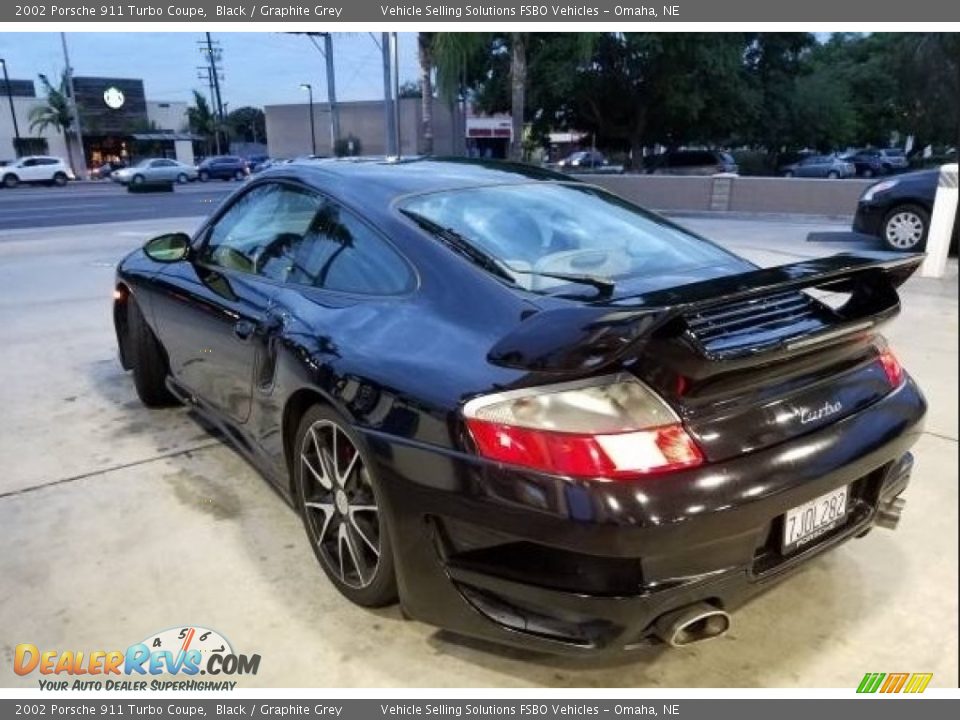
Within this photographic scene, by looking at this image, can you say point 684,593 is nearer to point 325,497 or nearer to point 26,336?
point 325,497

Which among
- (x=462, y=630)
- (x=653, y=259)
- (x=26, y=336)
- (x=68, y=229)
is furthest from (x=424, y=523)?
(x=68, y=229)

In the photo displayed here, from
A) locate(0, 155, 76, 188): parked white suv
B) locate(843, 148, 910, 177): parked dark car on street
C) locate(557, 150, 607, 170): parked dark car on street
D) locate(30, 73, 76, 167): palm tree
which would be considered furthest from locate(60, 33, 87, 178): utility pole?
locate(843, 148, 910, 177): parked dark car on street

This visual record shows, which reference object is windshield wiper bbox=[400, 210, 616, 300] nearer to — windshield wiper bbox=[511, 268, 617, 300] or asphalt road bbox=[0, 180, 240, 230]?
windshield wiper bbox=[511, 268, 617, 300]

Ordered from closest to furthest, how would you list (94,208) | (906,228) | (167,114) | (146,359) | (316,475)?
(316,475) → (146,359) → (906,228) → (94,208) → (167,114)

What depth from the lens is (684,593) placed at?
1848 mm

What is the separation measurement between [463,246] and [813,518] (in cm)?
128

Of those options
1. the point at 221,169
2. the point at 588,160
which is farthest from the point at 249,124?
the point at 588,160

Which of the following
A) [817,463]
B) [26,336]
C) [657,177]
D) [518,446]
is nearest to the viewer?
[518,446]

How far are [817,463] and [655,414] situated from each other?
479mm

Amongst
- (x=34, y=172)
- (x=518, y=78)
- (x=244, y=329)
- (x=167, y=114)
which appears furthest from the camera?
(x=167, y=114)

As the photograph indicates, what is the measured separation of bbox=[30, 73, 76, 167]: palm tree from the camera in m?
53.8

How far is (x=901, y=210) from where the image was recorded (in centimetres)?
969

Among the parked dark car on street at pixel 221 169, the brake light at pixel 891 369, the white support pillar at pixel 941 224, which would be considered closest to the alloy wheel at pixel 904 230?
the white support pillar at pixel 941 224

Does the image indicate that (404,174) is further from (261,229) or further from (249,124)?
(249,124)
